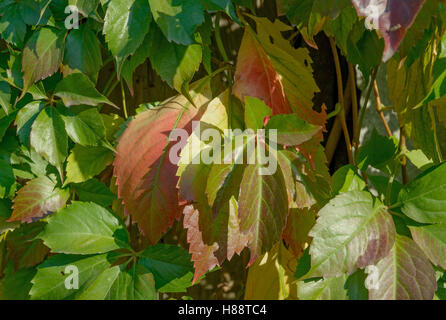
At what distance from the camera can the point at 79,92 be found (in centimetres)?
67

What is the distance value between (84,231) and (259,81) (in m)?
0.32

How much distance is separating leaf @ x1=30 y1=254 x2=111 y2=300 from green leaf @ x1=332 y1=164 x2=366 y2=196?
1.11 ft

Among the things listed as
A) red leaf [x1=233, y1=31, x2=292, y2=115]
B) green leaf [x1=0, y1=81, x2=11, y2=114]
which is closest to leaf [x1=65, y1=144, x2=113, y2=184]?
green leaf [x1=0, y1=81, x2=11, y2=114]

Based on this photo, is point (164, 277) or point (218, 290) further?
point (218, 290)

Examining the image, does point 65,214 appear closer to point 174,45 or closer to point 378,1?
point 174,45

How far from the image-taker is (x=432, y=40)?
638 millimetres

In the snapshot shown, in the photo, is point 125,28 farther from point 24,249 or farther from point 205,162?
point 24,249

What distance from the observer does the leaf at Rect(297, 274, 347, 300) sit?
600 millimetres

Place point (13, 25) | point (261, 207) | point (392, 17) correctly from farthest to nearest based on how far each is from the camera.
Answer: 1. point (13, 25)
2. point (261, 207)
3. point (392, 17)

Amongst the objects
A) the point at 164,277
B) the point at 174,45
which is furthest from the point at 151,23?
the point at 164,277

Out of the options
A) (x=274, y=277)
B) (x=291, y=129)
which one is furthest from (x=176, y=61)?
(x=274, y=277)

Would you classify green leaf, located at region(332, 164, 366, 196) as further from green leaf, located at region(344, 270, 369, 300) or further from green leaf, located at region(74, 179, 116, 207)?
green leaf, located at region(74, 179, 116, 207)

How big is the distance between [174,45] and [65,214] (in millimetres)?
289

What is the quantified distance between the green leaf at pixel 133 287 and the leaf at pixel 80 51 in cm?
29
